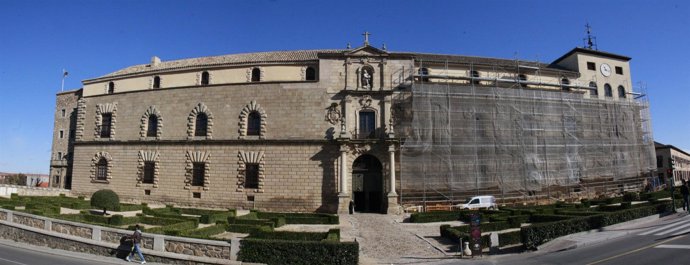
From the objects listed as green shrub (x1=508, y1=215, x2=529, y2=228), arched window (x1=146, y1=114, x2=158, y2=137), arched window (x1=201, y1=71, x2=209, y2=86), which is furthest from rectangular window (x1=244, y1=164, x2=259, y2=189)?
green shrub (x1=508, y1=215, x2=529, y2=228)

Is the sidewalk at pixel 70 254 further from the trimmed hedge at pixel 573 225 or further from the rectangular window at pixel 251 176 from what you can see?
the rectangular window at pixel 251 176

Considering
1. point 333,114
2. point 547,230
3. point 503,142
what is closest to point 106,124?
point 333,114

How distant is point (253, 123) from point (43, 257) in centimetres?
1771

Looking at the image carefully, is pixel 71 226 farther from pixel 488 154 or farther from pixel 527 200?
pixel 527 200

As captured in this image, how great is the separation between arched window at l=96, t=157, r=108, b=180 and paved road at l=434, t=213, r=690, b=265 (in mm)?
33346

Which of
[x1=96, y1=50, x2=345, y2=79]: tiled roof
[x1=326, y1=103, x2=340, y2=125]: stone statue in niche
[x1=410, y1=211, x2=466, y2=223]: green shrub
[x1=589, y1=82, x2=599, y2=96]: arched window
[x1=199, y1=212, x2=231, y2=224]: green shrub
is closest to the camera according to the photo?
[x1=199, y1=212, x2=231, y2=224]: green shrub

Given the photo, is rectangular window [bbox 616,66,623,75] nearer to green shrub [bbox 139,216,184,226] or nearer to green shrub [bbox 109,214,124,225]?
green shrub [bbox 139,216,184,226]

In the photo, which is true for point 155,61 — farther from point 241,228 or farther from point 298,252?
point 298,252

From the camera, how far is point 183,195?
31.3 metres

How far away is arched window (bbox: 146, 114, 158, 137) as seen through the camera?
33.4 metres

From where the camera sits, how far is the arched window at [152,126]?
33.4 meters

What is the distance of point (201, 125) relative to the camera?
3189 centimetres

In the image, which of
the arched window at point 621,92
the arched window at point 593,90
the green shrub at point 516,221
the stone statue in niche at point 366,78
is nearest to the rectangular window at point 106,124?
the stone statue in niche at point 366,78

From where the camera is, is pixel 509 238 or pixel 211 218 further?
pixel 211 218
